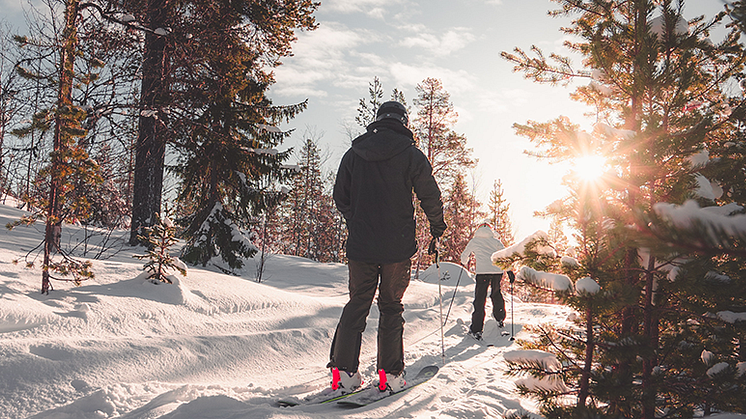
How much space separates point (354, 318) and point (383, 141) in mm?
1440

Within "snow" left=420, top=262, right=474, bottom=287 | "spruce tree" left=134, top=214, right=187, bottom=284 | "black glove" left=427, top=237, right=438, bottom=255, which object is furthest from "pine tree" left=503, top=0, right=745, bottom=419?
"snow" left=420, top=262, right=474, bottom=287

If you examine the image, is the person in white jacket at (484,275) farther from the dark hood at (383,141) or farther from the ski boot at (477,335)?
the dark hood at (383,141)

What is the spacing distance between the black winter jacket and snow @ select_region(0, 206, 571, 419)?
3.77ft

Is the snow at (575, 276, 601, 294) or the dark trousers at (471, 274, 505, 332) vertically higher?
the snow at (575, 276, 601, 294)

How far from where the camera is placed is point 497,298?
6.46 metres

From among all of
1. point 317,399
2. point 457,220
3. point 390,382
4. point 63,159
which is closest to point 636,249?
point 390,382

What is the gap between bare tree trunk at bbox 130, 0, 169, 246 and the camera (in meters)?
8.77

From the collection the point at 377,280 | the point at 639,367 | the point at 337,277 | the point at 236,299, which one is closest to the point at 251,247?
the point at 337,277

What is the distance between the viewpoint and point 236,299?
492 cm

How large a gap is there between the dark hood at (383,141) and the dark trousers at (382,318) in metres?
0.88

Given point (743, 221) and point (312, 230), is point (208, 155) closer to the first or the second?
point (743, 221)

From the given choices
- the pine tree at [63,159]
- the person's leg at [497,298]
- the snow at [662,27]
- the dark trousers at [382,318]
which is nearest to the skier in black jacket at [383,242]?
the dark trousers at [382,318]

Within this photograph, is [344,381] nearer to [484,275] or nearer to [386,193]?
[386,193]

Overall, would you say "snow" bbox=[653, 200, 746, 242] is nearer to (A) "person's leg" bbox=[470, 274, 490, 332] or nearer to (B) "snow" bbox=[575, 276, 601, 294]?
(B) "snow" bbox=[575, 276, 601, 294]
